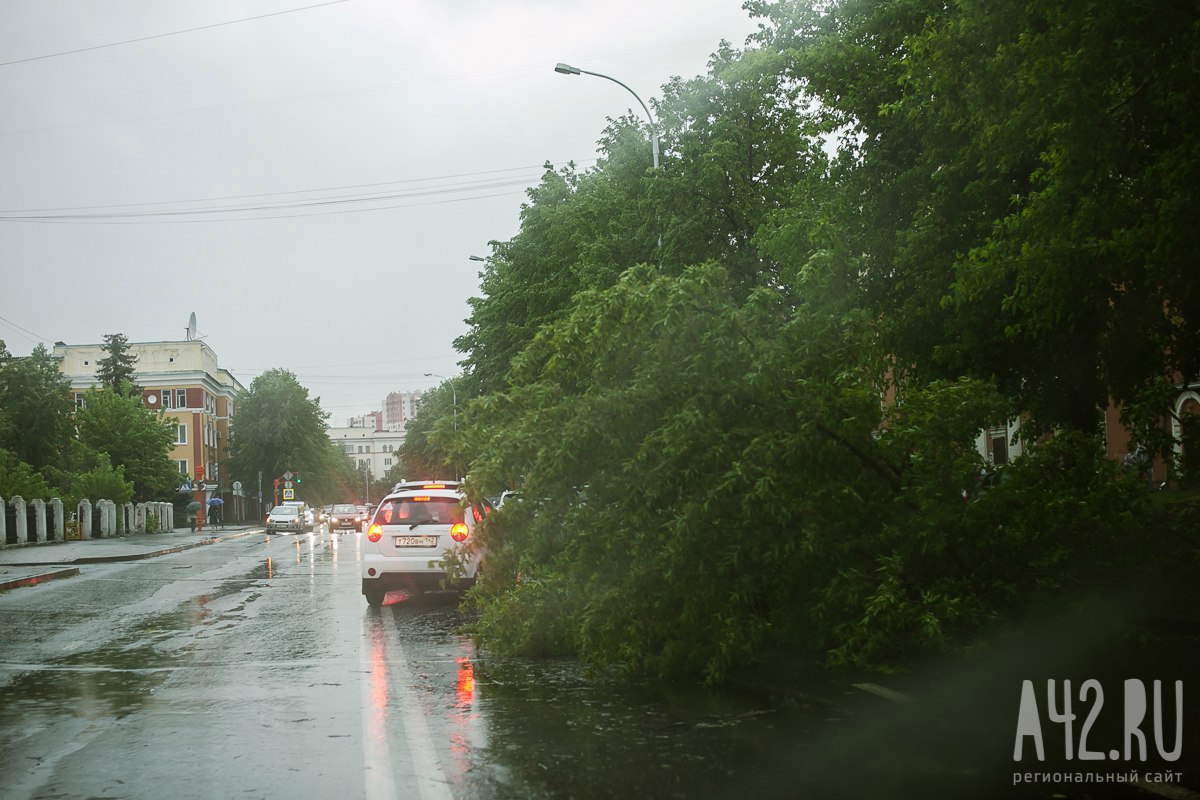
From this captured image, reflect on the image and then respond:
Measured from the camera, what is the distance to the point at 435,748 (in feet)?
23.4

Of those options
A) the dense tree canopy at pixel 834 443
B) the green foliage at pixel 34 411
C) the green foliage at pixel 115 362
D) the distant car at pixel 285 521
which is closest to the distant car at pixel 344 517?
the distant car at pixel 285 521

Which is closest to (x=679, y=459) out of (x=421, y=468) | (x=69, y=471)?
(x=69, y=471)

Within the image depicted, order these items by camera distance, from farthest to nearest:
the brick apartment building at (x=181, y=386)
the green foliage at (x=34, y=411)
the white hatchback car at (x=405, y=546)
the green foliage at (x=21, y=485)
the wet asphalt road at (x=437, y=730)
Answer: the brick apartment building at (x=181, y=386), the green foliage at (x=34, y=411), the green foliage at (x=21, y=485), the white hatchback car at (x=405, y=546), the wet asphalt road at (x=437, y=730)

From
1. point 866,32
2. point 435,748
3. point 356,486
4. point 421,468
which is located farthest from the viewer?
point 356,486

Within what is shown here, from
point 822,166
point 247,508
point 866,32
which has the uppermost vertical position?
point 866,32

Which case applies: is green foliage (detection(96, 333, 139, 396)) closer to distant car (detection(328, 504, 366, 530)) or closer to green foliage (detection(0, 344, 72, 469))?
green foliage (detection(0, 344, 72, 469))

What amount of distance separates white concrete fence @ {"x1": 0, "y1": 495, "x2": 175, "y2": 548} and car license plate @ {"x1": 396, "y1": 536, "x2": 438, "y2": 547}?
1227 inches

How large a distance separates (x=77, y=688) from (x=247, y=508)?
11392 centimetres

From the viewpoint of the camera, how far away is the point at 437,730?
7.67 m

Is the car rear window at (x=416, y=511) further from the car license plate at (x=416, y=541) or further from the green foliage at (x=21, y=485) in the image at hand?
the green foliage at (x=21, y=485)

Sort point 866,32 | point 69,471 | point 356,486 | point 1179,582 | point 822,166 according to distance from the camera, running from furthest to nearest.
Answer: point 356,486 < point 69,471 < point 822,166 < point 866,32 < point 1179,582

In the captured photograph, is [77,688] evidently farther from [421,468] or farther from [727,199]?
[421,468]

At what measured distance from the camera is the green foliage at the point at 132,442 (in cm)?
7956

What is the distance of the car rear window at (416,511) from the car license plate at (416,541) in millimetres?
240
